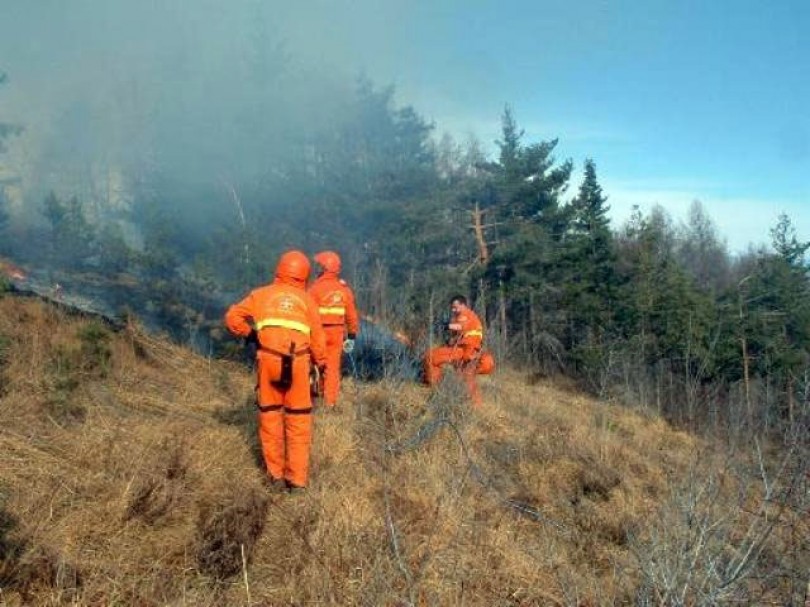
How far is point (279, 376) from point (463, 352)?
3904 mm

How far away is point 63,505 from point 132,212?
22.8 meters

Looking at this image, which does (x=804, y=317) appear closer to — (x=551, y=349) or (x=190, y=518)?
(x=551, y=349)

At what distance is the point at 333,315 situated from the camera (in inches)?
275

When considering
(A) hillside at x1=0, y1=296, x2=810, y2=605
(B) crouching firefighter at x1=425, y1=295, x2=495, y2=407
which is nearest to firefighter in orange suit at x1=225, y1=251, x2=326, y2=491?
(A) hillside at x1=0, y1=296, x2=810, y2=605

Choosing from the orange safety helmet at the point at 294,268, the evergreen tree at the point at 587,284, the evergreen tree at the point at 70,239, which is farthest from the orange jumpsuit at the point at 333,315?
the evergreen tree at the point at 587,284

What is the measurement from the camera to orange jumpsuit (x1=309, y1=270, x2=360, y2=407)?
22.6ft

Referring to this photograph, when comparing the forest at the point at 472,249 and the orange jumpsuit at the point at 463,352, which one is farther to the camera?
the forest at the point at 472,249

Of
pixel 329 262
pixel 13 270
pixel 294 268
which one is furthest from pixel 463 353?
pixel 13 270

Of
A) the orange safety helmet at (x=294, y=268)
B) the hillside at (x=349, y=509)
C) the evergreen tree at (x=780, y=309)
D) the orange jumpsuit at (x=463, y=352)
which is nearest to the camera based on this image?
the hillside at (x=349, y=509)

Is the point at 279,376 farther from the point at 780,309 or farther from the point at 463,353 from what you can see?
the point at 780,309

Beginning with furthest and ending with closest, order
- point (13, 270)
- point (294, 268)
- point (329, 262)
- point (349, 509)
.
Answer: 1. point (13, 270)
2. point (329, 262)
3. point (294, 268)
4. point (349, 509)

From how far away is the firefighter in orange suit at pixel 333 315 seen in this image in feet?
22.6

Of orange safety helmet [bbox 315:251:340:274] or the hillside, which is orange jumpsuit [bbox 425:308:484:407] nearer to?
the hillside

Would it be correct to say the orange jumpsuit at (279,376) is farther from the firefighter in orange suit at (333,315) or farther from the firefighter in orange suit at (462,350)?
the firefighter in orange suit at (462,350)
